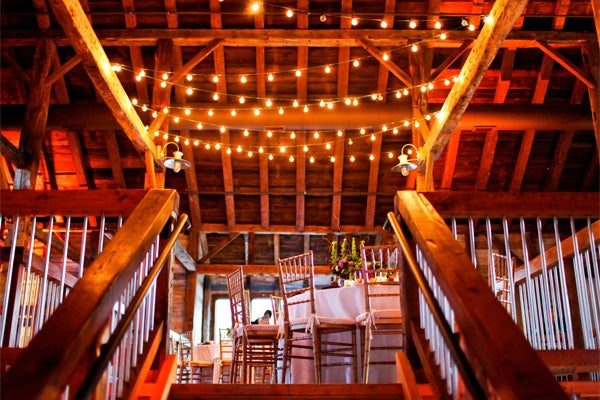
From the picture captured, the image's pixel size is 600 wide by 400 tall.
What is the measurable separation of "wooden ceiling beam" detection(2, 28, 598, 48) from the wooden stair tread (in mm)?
6128

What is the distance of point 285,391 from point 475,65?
401 centimetres

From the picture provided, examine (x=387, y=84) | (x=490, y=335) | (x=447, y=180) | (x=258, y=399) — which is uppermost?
(x=387, y=84)

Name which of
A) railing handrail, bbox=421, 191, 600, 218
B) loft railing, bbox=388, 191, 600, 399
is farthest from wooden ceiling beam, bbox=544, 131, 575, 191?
railing handrail, bbox=421, 191, 600, 218

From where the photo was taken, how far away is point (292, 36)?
835 cm

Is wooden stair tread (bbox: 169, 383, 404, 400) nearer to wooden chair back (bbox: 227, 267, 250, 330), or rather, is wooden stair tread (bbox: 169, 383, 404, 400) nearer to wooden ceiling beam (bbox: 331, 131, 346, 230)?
wooden chair back (bbox: 227, 267, 250, 330)

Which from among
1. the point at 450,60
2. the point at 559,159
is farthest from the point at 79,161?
the point at 559,159

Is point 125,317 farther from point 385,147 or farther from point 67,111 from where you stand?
point 385,147

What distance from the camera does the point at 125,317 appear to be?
2246mm

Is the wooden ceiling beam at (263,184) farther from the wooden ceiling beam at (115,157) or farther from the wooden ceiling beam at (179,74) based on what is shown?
the wooden ceiling beam at (179,74)

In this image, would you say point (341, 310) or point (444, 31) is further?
point (444, 31)

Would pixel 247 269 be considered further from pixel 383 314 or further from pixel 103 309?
pixel 103 309

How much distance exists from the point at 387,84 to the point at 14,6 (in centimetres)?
532

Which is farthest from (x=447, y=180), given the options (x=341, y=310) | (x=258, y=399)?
(x=258, y=399)

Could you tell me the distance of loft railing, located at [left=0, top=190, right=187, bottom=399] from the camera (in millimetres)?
1812
